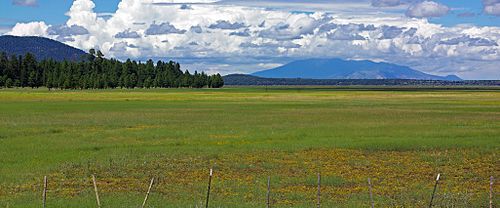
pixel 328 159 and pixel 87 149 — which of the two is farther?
pixel 87 149

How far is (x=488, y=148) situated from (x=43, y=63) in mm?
173304

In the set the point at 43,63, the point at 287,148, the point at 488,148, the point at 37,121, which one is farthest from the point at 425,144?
the point at 43,63

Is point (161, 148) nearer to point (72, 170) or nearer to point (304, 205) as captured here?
point (72, 170)

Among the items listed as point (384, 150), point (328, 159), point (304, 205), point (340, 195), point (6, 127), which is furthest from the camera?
point (6, 127)

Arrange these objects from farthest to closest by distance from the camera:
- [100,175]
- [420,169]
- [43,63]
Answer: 1. [43,63]
2. [420,169]
3. [100,175]

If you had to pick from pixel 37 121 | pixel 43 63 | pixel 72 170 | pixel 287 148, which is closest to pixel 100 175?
pixel 72 170

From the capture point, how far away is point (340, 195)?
2292 centimetres

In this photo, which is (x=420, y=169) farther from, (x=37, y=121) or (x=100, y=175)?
(x=37, y=121)

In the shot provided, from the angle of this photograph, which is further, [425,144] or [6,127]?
[6,127]

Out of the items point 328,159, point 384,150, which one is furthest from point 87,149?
point 384,150

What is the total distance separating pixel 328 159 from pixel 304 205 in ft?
38.2

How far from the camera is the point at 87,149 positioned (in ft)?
119

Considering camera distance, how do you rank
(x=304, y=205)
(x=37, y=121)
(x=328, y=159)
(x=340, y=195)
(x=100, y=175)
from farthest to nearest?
(x=37, y=121), (x=328, y=159), (x=100, y=175), (x=340, y=195), (x=304, y=205)

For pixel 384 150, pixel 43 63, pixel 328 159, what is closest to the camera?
pixel 328 159
